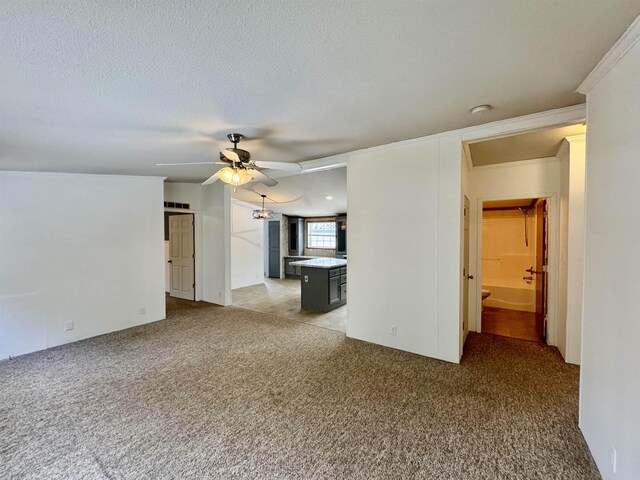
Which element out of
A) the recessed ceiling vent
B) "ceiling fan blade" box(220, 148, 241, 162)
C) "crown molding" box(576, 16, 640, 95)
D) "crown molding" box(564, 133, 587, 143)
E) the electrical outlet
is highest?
"crown molding" box(564, 133, 587, 143)

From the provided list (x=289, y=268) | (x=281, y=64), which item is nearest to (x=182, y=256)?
(x=289, y=268)

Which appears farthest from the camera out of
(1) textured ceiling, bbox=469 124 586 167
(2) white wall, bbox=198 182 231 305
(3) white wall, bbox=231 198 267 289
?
(3) white wall, bbox=231 198 267 289

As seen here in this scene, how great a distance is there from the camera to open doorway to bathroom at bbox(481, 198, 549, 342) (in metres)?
5.13

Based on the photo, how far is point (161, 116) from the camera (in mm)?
2328

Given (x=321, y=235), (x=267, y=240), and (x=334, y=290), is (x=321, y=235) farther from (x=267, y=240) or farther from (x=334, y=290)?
(x=334, y=290)

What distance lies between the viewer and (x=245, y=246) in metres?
8.65

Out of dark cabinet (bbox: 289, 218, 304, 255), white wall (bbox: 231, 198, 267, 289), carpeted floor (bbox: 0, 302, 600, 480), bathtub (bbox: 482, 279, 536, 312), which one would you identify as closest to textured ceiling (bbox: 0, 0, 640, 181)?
carpeted floor (bbox: 0, 302, 600, 480)

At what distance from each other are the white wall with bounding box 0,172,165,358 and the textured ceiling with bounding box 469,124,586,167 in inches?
197

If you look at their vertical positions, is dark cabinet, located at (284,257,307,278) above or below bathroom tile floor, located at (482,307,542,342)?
above

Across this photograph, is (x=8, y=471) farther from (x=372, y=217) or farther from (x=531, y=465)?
(x=372, y=217)

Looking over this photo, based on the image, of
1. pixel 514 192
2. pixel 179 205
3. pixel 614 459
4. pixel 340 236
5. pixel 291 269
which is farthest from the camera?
pixel 291 269

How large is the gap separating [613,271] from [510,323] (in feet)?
12.0

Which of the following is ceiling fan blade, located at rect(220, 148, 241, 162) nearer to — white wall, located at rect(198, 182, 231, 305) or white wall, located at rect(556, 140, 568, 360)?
white wall, located at rect(198, 182, 231, 305)

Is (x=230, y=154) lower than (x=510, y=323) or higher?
higher
